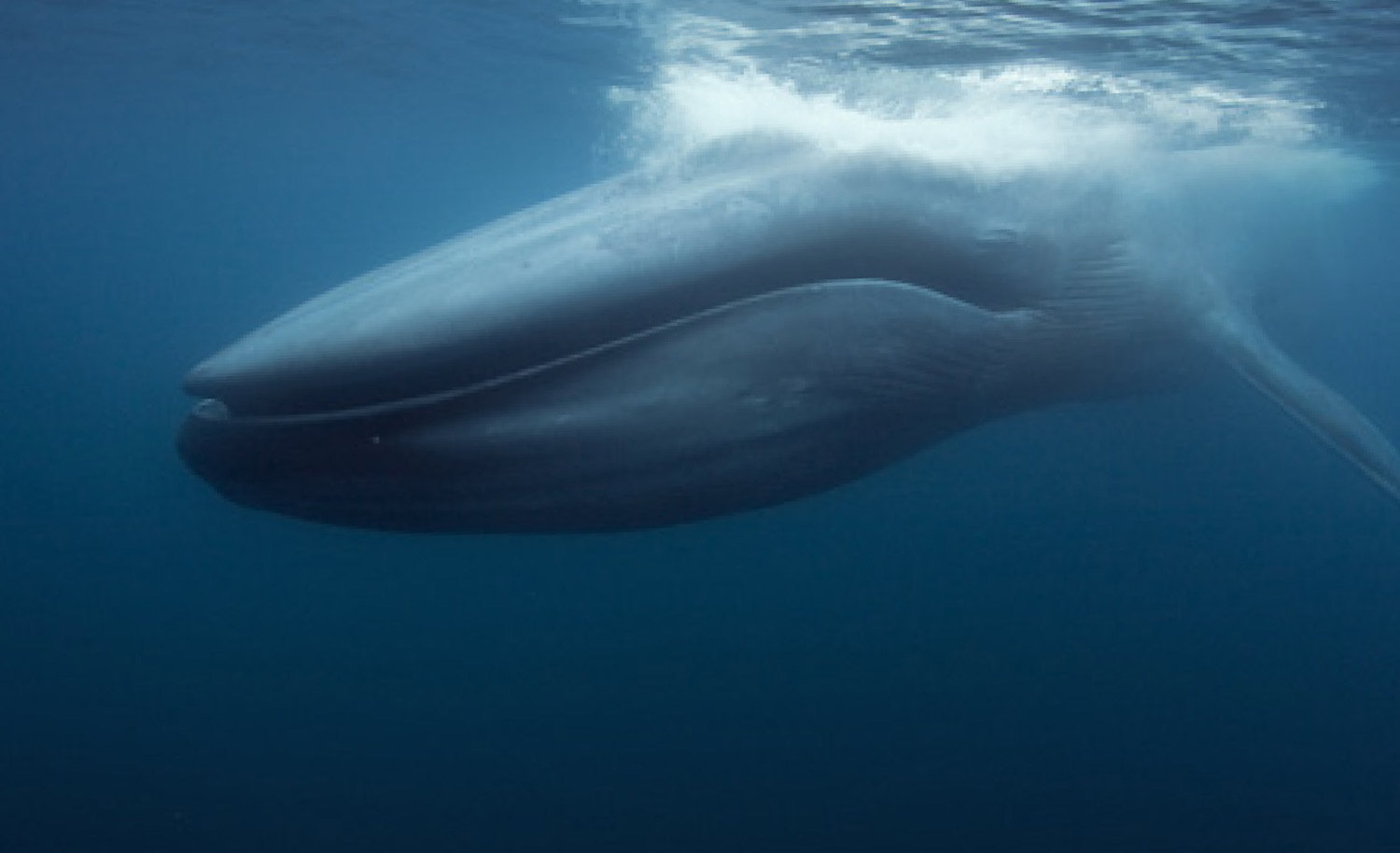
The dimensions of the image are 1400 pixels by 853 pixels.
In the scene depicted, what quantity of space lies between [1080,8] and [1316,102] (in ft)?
22.0

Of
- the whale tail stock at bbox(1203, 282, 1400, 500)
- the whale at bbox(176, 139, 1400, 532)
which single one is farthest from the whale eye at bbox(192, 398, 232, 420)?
the whale tail stock at bbox(1203, 282, 1400, 500)

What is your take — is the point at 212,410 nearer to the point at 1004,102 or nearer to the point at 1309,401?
the point at 1309,401

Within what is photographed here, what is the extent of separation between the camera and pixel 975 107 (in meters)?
15.3

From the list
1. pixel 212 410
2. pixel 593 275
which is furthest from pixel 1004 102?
pixel 212 410

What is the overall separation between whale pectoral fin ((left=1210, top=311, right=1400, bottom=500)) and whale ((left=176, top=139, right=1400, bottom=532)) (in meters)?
1.46

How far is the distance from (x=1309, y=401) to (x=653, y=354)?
3.87 metres

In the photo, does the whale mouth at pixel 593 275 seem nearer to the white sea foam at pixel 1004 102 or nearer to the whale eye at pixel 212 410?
the whale eye at pixel 212 410

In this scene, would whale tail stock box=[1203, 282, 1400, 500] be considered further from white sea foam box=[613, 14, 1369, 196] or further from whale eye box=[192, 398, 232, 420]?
whale eye box=[192, 398, 232, 420]

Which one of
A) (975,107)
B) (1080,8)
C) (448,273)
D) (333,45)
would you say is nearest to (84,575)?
(333,45)

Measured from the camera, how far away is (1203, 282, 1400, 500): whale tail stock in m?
5.59

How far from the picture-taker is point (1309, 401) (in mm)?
5637

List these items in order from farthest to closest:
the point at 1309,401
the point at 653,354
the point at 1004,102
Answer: the point at 1004,102, the point at 1309,401, the point at 653,354

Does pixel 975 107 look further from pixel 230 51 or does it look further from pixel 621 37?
pixel 230 51

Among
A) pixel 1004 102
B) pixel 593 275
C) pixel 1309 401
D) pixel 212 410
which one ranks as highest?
pixel 593 275
